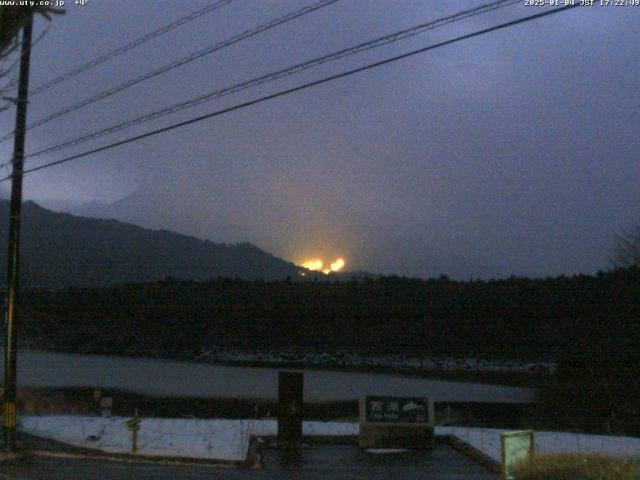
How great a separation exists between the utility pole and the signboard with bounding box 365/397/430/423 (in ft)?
31.6

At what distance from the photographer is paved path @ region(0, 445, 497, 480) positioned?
17234 mm

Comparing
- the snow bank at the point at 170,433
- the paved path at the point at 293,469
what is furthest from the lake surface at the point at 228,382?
the paved path at the point at 293,469

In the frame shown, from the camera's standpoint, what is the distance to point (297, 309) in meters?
70.5

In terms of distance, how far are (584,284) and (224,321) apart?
32.3m

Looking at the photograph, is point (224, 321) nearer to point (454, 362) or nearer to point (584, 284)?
point (454, 362)

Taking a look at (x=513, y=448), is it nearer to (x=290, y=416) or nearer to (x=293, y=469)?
(x=293, y=469)

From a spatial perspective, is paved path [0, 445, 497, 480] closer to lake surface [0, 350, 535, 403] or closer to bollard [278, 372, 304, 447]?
bollard [278, 372, 304, 447]

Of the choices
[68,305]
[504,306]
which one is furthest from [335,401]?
[68,305]

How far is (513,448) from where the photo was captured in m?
11.6

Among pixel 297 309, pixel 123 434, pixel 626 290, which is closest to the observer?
pixel 123 434

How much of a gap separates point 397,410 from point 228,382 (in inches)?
836

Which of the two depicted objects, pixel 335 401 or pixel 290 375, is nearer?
pixel 290 375

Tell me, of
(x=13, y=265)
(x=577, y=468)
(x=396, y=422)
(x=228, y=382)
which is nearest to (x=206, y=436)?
(x=396, y=422)

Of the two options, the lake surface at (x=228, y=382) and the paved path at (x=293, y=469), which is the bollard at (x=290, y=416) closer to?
the paved path at (x=293, y=469)
